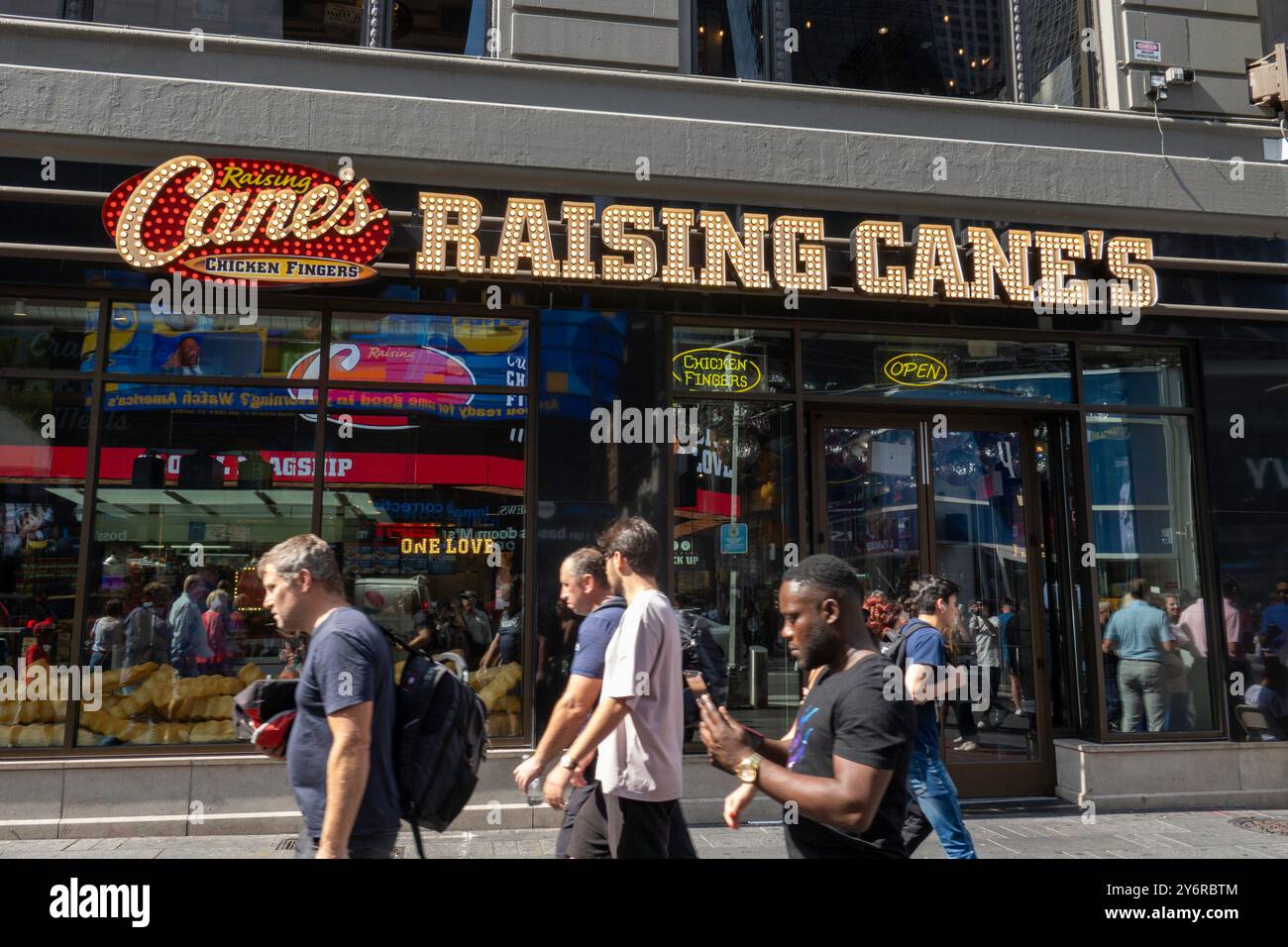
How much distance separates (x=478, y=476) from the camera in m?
8.54

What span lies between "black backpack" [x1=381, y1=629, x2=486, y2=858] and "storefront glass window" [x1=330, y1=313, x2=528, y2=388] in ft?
17.2

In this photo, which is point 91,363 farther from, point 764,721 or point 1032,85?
point 1032,85

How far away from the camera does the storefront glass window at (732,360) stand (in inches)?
350

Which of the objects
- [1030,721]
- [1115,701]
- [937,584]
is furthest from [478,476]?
[1115,701]

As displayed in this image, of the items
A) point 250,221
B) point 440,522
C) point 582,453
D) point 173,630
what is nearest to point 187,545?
point 173,630

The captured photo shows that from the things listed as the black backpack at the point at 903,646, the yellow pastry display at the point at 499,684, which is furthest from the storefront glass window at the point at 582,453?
the black backpack at the point at 903,646

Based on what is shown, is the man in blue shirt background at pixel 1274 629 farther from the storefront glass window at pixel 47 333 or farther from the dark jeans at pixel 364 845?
the storefront glass window at pixel 47 333

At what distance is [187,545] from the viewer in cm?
812

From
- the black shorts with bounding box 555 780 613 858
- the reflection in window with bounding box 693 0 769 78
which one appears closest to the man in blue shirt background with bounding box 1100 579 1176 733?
the reflection in window with bounding box 693 0 769 78

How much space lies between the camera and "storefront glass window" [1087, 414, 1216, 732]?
9117 mm

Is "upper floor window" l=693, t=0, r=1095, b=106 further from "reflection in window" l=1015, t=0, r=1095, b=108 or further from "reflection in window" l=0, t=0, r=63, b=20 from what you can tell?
"reflection in window" l=0, t=0, r=63, b=20

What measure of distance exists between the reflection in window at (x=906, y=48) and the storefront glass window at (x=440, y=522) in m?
4.53

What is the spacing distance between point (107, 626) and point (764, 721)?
5319 mm

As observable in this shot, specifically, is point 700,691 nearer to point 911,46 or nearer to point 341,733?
point 341,733
